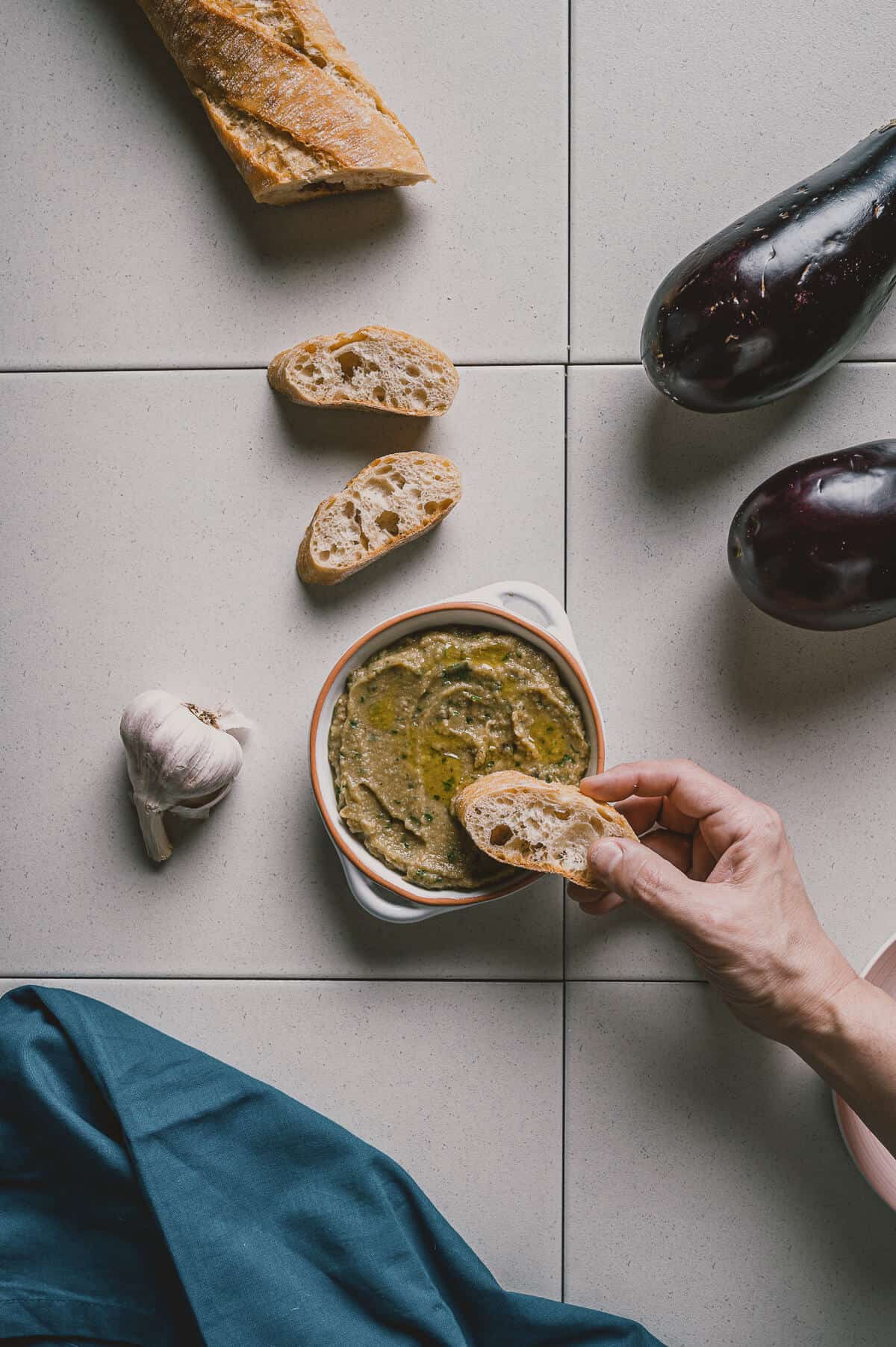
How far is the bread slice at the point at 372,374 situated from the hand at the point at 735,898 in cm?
43

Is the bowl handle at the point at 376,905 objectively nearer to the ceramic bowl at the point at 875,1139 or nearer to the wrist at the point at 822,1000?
the wrist at the point at 822,1000

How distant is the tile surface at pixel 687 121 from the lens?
1063 mm

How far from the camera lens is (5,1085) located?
40.4 inches

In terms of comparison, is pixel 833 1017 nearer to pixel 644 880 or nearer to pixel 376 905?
pixel 644 880

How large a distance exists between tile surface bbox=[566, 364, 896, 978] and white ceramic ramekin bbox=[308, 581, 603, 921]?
11 cm

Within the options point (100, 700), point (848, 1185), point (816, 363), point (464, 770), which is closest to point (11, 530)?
point (100, 700)

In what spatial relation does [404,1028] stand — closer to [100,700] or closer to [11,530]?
[100,700]

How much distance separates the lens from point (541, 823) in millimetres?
909

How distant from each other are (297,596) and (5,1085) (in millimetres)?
591

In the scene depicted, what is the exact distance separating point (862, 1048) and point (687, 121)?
37.9 inches

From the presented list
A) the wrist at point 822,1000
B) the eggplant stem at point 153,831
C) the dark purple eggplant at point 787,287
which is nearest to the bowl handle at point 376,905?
the eggplant stem at point 153,831

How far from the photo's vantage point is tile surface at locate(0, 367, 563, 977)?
107 centimetres

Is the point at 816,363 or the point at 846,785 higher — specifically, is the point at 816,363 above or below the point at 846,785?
above

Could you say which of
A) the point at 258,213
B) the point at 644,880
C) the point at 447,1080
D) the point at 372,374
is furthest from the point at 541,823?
the point at 258,213
